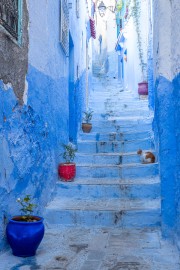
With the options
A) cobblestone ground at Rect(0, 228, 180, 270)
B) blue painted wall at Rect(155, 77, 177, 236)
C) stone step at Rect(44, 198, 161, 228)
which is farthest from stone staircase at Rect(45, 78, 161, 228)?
blue painted wall at Rect(155, 77, 177, 236)

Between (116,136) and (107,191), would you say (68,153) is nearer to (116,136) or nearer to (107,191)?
(107,191)

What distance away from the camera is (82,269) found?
9.32 feet

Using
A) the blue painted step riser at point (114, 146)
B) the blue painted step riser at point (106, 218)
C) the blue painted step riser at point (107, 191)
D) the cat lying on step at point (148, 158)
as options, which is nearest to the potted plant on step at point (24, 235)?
the blue painted step riser at point (106, 218)

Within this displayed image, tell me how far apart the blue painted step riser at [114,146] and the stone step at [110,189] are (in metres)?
1.38

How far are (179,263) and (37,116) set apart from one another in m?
2.43

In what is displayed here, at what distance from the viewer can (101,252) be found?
3.27m

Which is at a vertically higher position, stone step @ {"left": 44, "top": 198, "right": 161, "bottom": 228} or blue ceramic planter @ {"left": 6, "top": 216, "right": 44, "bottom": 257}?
blue ceramic planter @ {"left": 6, "top": 216, "right": 44, "bottom": 257}

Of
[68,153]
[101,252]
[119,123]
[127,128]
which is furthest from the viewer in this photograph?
[119,123]

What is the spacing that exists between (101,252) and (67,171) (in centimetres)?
215

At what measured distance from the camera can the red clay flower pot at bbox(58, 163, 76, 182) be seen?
208 inches

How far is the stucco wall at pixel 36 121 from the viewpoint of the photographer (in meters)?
3.24

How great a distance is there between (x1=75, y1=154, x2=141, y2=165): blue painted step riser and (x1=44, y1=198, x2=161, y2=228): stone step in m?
1.42

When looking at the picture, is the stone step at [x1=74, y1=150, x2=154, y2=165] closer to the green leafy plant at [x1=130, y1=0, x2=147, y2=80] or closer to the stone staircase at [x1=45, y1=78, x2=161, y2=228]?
the stone staircase at [x1=45, y1=78, x2=161, y2=228]

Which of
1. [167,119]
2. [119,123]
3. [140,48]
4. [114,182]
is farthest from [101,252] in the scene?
[140,48]
